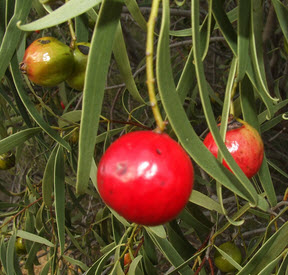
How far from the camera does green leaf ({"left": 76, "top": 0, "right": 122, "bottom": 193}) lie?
0.63m

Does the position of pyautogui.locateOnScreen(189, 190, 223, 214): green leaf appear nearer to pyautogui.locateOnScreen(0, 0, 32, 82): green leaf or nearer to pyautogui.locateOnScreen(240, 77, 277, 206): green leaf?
pyautogui.locateOnScreen(240, 77, 277, 206): green leaf

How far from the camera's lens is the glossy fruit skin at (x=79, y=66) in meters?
1.06

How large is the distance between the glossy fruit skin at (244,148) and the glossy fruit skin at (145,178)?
0.87 ft

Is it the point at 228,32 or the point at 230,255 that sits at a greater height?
the point at 228,32

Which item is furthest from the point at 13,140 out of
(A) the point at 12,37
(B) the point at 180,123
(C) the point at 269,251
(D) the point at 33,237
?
(C) the point at 269,251

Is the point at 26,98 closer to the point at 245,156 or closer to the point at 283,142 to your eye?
the point at 245,156

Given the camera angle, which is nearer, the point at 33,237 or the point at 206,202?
the point at 206,202

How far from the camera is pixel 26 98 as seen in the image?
924mm

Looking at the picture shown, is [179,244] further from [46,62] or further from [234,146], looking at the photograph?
[46,62]

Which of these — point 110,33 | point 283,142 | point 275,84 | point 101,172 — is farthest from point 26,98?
point 283,142

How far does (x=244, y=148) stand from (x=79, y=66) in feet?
1.64

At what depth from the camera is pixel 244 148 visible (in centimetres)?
79

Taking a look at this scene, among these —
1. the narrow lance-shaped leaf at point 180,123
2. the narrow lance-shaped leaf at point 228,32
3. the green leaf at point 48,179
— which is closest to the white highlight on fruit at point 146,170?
the narrow lance-shaped leaf at point 180,123

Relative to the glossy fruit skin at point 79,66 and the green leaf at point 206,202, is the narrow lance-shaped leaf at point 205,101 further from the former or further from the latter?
the glossy fruit skin at point 79,66
